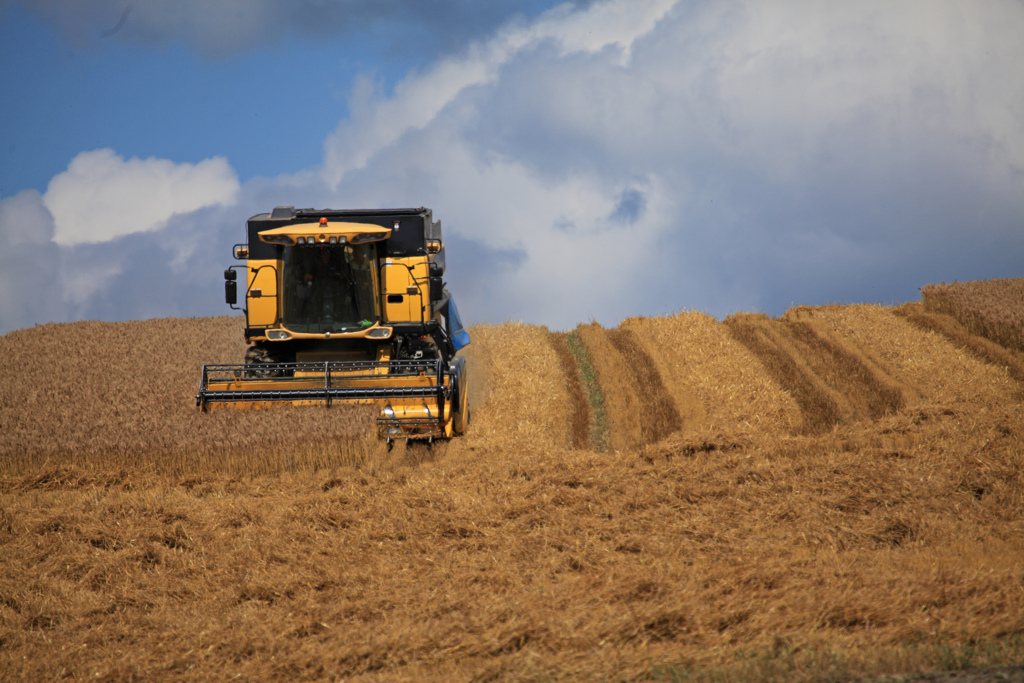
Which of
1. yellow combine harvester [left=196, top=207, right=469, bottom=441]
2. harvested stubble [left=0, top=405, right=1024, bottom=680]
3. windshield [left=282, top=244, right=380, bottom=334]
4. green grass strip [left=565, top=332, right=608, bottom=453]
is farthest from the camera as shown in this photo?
green grass strip [left=565, top=332, right=608, bottom=453]

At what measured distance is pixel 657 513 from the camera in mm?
6848

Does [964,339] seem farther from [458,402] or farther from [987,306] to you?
[458,402]

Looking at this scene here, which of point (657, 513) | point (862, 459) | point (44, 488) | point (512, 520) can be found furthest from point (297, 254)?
point (862, 459)

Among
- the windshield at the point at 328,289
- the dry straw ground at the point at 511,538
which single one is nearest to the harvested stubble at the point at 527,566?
the dry straw ground at the point at 511,538

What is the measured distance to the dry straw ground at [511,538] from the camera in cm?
458

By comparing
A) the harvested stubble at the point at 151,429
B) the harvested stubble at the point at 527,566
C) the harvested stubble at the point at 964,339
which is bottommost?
the harvested stubble at the point at 527,566

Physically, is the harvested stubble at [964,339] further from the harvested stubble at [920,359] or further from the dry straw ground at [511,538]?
the dry straw ground at [511,538]

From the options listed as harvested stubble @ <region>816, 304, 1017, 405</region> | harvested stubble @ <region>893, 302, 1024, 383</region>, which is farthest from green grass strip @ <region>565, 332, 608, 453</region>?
harvested stubble @ <region>893, 302, 1024, 383</region>

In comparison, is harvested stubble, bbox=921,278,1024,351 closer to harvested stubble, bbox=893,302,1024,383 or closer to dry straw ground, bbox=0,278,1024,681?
harvested stubble, bbox=893,302,1024,383

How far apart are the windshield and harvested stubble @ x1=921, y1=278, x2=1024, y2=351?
38.0ft

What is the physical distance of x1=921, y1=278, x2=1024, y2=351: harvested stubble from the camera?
1445cm

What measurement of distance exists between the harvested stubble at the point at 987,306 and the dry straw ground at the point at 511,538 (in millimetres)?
2924

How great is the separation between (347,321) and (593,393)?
4627 mm

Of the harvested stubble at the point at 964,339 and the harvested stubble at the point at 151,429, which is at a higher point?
the harvested stubble at the point at 964,339
